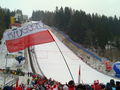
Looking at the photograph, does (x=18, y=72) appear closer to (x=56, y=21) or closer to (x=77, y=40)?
(x=77, y=40)

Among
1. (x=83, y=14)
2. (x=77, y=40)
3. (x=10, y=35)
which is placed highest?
(x=10, y=35)

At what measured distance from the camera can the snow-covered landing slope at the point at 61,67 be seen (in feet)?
72.8

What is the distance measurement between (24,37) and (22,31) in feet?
0.95

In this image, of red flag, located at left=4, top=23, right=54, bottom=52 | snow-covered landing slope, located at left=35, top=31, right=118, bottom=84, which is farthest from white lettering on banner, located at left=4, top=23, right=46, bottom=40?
snow-covered landing slope, located at left=35, top=31, right=118, bottom=84

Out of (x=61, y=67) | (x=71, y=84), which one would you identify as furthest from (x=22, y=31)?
(x=61, y=67)

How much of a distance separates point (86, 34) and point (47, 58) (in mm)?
31502

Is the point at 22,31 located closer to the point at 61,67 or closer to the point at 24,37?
the point at 24,37

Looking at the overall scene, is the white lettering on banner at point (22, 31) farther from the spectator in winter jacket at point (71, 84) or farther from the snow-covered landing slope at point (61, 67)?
the snow-covered landing slope at point (61, 67)

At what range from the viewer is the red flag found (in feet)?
37.6

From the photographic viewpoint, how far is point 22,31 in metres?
11.7

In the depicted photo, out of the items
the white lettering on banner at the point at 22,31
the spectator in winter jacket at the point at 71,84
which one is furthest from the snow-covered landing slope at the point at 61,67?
the spectator in winter jacket at the point at 71,84

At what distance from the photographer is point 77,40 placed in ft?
191

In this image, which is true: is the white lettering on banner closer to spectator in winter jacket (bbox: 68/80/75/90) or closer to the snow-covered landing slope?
spectator in winter jacket (bbox: 68/80/75/90)

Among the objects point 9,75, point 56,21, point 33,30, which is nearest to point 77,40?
point 56,21
